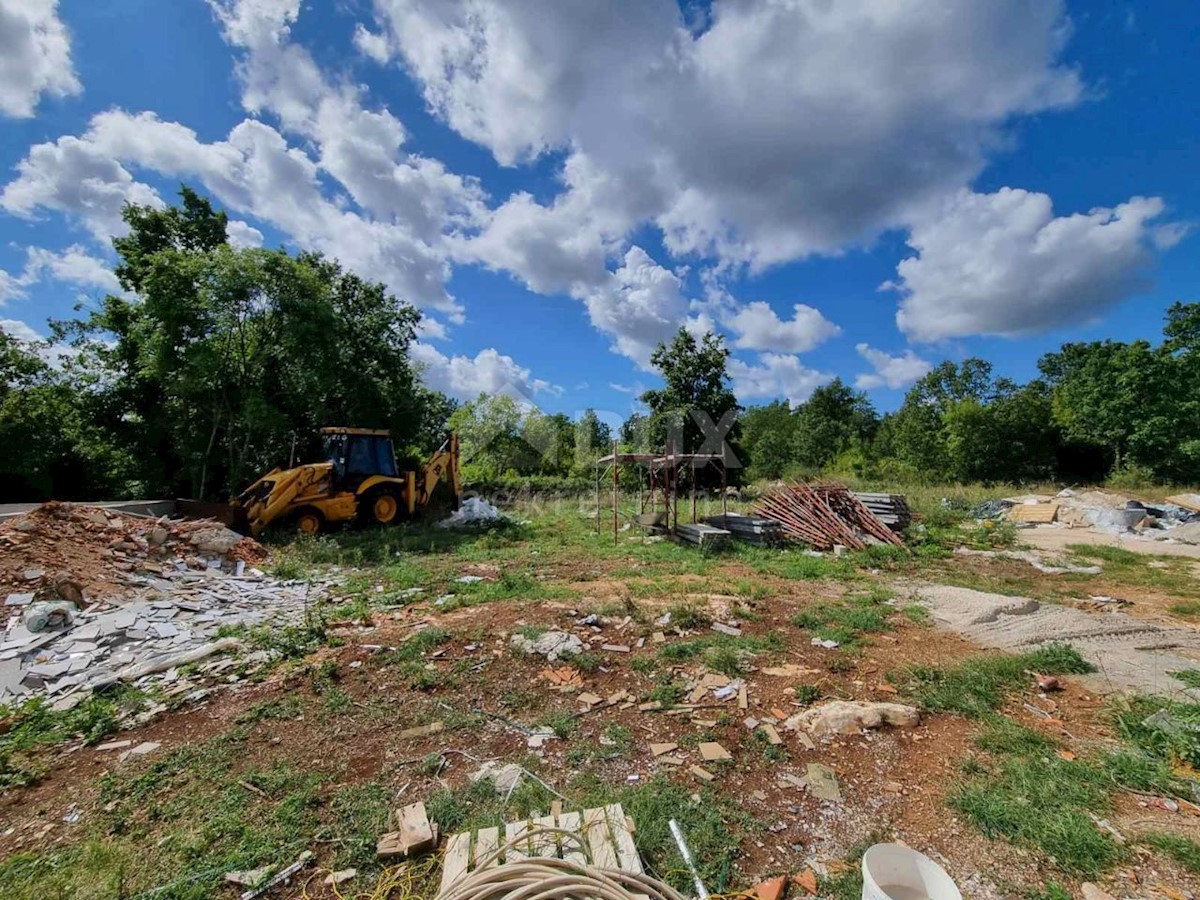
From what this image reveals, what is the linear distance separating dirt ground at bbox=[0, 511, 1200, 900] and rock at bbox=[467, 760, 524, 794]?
9cm

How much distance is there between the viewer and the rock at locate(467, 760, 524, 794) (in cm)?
298

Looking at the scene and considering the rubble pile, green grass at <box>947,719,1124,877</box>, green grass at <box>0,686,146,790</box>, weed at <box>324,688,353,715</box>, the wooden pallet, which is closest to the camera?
the wooden pallet

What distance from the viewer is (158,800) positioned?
9.50 feet

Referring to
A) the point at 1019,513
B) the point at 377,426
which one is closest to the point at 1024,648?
the point at 1019,513

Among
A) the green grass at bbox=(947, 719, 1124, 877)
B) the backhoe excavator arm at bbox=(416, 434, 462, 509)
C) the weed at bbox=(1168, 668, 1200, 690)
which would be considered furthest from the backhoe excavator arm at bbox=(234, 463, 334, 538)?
the weed at bbox=(1168, 668, 1200, 690)

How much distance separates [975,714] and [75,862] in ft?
18.3

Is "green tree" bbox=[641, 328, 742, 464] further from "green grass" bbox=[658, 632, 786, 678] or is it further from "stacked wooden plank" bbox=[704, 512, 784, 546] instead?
"green grass" bbox=[658, 632, 786, 678]

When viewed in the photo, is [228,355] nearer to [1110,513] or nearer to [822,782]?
[822,782]

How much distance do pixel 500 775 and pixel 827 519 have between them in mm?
10616

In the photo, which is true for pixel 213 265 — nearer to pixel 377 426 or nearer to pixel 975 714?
pixel 377 426

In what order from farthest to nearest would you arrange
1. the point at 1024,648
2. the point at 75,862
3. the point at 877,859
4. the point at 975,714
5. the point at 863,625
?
the point at 863,625 < the point at 1024,648 < the point at 975,714 < the point at 75,862 < the point at 877,859

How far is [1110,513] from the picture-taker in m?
14.0

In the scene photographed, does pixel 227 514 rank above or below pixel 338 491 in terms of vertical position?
below

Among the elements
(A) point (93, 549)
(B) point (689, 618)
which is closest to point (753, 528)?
(B) point (689, 618)
